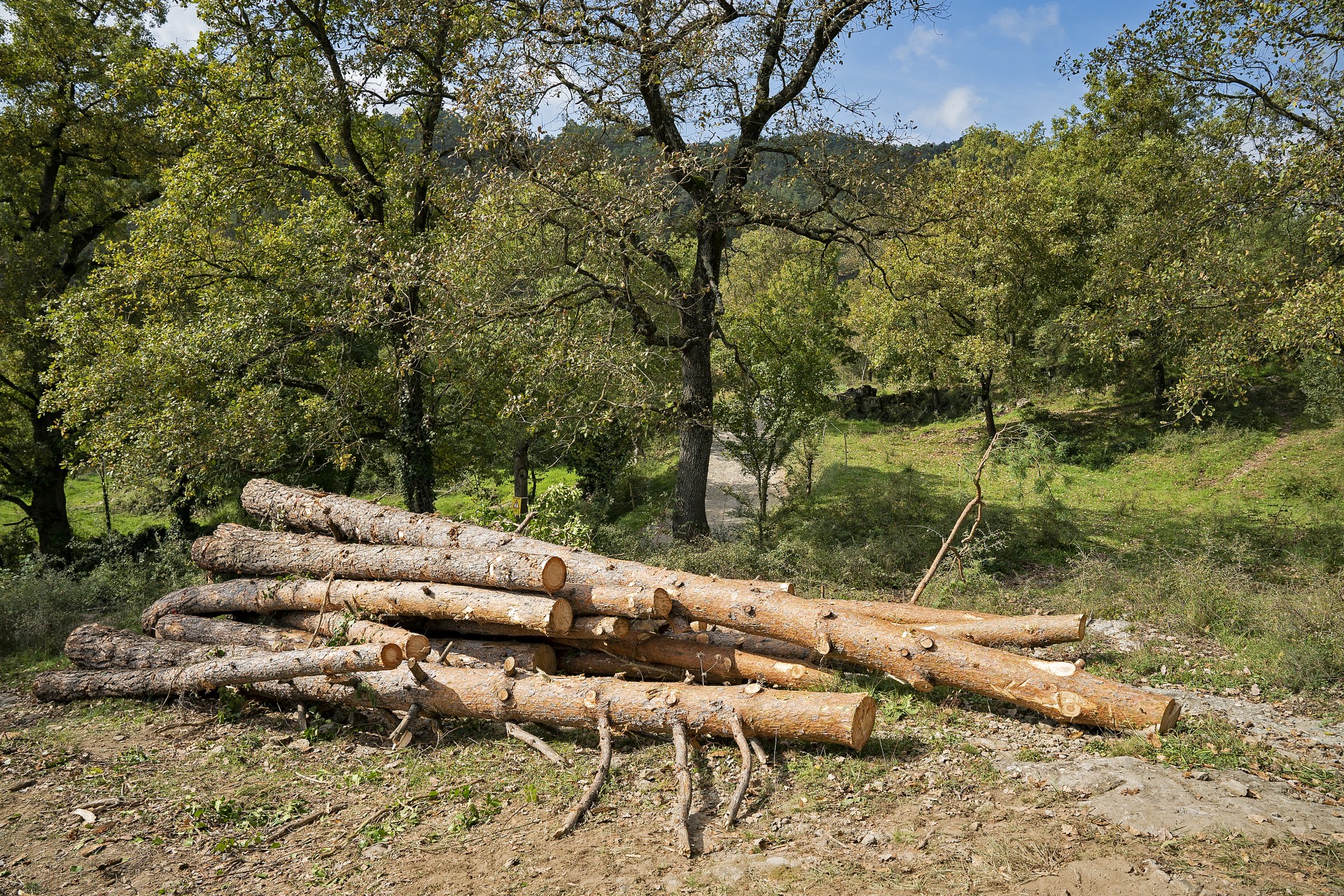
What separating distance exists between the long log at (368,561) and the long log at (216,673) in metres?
1.11

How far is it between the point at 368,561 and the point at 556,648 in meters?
2.51

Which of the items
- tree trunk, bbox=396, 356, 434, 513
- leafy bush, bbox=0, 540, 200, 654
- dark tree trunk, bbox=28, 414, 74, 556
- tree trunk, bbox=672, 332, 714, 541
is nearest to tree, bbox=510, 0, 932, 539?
tree trunk, bbox=672, 332, 714, 541

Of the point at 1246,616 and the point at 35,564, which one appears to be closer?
the point at 1246,616

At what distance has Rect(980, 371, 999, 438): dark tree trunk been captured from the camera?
23.9 m

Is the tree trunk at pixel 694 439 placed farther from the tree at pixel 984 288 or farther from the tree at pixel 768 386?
the tree at pixel 984 288

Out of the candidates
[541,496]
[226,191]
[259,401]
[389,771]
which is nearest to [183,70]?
[226,191]

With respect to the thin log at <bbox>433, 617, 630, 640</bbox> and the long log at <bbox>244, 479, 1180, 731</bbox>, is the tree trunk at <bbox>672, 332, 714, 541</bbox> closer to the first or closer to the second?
the long log at <bbox>244, 479, 1180, 731</bbox>

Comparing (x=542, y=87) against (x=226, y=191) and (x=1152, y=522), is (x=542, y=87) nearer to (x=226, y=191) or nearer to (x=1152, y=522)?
(x=226, y=191)

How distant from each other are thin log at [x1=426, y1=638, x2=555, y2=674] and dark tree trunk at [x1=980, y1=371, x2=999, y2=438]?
764 inches

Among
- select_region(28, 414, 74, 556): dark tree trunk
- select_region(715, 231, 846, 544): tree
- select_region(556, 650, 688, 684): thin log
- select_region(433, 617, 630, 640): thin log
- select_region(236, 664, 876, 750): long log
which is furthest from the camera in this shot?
select_region(28, 414, 74, 556): dark tree trunk

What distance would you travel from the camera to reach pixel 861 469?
2323 cm

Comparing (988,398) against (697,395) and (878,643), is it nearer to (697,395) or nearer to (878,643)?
(697,395)

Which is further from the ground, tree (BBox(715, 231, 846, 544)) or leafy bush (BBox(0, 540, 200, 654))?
tree (BBox(715, 231, 846, 544))

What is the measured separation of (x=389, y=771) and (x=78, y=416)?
1223 centimetres
